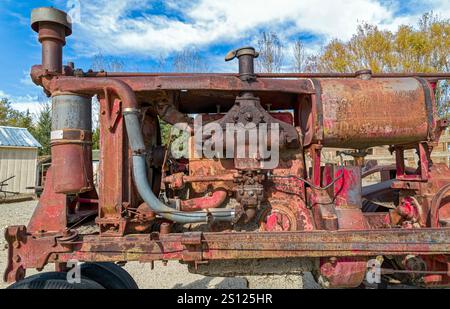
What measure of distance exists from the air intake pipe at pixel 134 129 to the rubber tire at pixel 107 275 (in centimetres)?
99

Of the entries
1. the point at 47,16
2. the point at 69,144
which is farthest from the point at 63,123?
the point at 47,16

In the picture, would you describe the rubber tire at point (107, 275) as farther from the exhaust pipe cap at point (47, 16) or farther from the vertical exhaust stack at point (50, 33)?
the exhaust pipe cap at point (47, 16)

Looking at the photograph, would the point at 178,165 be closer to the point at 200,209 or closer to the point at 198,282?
the point at 200,209

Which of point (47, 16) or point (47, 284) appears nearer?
point (47, 284)

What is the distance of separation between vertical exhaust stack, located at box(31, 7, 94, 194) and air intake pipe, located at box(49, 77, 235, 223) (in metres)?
0.09

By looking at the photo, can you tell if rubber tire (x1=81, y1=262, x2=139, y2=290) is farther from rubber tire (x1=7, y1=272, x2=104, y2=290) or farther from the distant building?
the distant building

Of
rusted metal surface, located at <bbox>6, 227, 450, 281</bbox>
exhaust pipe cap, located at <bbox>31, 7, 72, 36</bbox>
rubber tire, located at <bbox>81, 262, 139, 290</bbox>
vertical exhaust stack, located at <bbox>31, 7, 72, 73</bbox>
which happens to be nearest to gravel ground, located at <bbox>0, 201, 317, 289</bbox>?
rubber tire, located at <bbox>81, 262, 139, 290</bbox>

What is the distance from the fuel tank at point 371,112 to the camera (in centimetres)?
297

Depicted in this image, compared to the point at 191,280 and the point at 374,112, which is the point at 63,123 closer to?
the point at 374,112

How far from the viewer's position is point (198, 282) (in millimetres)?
4945

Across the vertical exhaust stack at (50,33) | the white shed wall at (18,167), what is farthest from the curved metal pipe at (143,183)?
the white shed wall at (18,167)

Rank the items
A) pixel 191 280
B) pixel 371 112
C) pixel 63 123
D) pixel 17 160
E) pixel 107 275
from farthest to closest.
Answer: pixel 17 160 < pixel 191 280 < pixel 107 275 < pixel 371 112 < pixel 63 123

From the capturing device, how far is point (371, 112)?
300 centimetres

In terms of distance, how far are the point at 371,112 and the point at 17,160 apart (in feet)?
64.4
